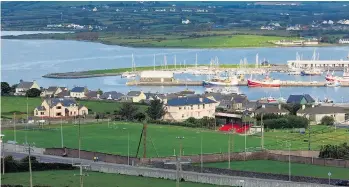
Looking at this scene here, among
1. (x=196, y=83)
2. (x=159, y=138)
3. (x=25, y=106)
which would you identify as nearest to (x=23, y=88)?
(x=25, y=106)

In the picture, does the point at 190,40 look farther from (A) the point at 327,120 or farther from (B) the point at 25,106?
(A) the point at 327,120

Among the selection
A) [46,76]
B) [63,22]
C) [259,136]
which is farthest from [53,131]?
[63,22]

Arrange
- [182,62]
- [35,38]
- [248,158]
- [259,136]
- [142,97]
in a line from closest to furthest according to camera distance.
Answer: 1. [248,158]
2. [259,136]
3. [142,97]
4. [182,62]
5. [35,38]

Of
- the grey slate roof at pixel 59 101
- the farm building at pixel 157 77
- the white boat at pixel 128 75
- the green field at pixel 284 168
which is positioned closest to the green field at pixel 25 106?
the grey slate roof at pixel 59 101

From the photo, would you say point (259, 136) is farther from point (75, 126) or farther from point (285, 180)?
point (285, 180)

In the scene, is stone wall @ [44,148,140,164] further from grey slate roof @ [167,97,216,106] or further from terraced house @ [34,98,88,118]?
grey slate roof @ [167,97,216,106]
